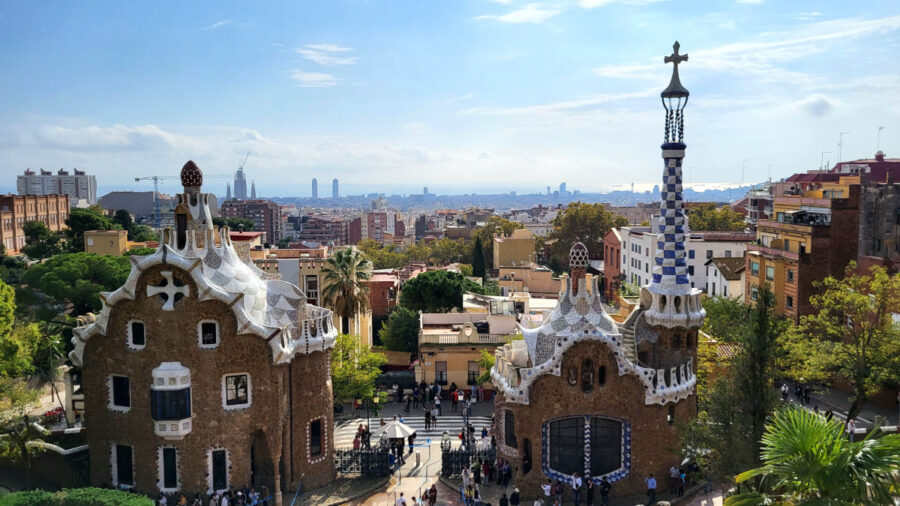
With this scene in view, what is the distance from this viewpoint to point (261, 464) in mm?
32000

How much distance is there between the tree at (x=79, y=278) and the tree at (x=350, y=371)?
22284 mm

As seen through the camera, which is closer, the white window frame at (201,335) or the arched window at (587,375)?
the white window frame at (201,335)

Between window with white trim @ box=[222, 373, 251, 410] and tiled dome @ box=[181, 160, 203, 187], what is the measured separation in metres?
8.23

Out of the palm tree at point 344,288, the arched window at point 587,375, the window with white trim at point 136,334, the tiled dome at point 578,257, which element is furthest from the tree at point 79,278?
the arched window at point 587,375

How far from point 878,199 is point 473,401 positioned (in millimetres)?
31020

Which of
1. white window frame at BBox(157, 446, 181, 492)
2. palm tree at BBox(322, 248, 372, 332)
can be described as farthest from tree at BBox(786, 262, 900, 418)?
white window frame at BBox(157, 446, 181, 492)

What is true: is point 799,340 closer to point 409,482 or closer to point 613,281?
point 409,482

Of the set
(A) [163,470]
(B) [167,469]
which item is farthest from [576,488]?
(A) [163,470]

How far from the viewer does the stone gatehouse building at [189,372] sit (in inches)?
1145

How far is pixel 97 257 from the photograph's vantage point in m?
56.7

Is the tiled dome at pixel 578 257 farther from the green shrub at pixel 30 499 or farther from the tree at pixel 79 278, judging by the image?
the tree at pixel 79 278

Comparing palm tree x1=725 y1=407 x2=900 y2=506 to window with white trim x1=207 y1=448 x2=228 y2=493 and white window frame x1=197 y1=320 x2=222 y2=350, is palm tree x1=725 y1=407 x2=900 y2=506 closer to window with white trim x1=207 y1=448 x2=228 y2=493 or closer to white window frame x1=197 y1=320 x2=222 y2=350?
white window frame x1=197 y1=320 x2=222 y2=350

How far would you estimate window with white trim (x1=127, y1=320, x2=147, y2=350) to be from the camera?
29547mm

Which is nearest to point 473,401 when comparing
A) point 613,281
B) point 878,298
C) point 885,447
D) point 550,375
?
point 550,375
